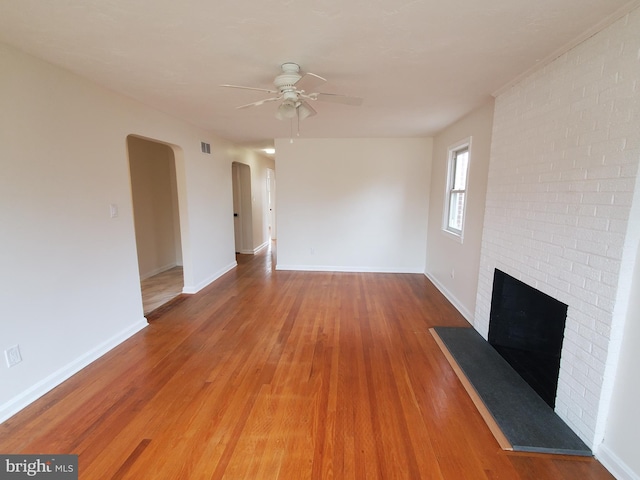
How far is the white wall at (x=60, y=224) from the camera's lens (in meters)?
1.81

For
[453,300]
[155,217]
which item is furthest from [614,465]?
[155,217]

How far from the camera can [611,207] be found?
150cm

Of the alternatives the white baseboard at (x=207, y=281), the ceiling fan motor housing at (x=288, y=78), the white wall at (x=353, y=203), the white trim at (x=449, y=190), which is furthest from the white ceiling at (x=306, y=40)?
the white baseboard at (x=207, y=281)

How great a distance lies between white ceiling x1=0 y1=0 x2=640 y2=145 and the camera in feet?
4.63

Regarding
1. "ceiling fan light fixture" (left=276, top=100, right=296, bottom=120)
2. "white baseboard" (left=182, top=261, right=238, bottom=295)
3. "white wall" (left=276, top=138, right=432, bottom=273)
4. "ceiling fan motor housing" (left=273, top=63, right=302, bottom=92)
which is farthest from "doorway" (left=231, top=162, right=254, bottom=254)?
"ceiling fan motor housing" (left=273, top=63, right=302, bottom=92)

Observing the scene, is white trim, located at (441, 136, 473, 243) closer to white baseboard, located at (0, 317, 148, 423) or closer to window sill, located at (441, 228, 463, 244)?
window sill, located at (441, 228, 463, 244)

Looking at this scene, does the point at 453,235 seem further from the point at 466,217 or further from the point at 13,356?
the point at 13,356

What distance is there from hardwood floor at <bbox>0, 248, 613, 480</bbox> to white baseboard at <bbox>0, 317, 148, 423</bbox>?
5 cm

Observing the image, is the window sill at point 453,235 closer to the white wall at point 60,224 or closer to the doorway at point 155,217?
the white wall at point 60,224

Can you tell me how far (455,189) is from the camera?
4027 millimetres

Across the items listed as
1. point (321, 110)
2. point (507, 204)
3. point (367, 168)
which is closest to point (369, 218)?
point (367, 168)

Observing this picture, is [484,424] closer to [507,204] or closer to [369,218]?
[507,204]

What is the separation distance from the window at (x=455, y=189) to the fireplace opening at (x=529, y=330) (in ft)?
4.54

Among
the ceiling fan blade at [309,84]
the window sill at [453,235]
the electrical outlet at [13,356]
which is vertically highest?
the ceiling fan blade at [309,84]
